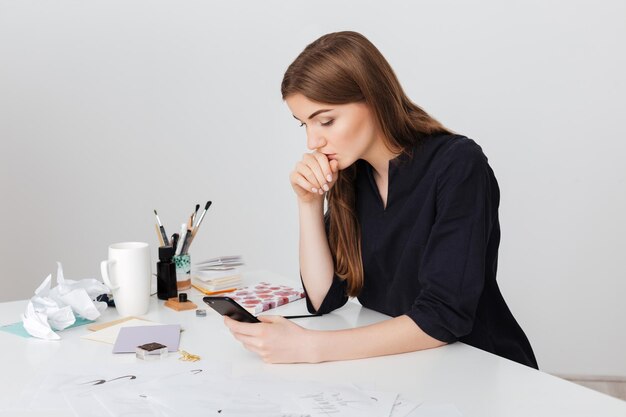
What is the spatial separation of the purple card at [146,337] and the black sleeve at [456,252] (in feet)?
1.37

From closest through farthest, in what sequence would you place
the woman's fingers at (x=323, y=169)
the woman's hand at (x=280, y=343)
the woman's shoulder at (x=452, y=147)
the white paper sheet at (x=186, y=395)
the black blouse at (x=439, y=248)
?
1. the white paper sheet at (x=186, y=395)
2. the woman's hand at (x=280, y=343)
3. the black blouse at (x=439, y=248)
4. the woman's shoulder at (x=452, y=147)
5. the woman's fingers at (x=323, y=169)

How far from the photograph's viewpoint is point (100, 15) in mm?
2578

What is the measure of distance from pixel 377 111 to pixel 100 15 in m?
1.77

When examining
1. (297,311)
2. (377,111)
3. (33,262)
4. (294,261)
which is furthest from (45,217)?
(377,111)

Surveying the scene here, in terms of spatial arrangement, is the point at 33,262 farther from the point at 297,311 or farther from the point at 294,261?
the point at 297,311

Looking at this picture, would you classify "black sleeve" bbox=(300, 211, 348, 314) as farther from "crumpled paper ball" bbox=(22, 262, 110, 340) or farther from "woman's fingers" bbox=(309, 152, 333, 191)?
"crumpled paper ball" bbox=(22, 262, 110, 340)

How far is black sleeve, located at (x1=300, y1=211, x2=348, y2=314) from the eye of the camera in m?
1.31

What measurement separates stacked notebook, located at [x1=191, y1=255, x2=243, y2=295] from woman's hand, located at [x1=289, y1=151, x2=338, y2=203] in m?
0.31

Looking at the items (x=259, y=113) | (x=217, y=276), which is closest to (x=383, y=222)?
(x=217, y=276)

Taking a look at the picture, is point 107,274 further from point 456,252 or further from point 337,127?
point 456,252

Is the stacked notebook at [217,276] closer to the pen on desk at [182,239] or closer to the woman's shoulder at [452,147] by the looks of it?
the pen on desk at [182,239]

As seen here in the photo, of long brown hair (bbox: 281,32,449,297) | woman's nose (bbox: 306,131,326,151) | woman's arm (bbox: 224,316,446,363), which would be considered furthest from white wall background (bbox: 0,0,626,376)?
woman's arm (bbox: 224,316,446,363)

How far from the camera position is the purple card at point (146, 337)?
1052 mm

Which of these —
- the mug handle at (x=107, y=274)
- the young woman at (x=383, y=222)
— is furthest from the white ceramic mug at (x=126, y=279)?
the young woman at (x=383, y=222)
